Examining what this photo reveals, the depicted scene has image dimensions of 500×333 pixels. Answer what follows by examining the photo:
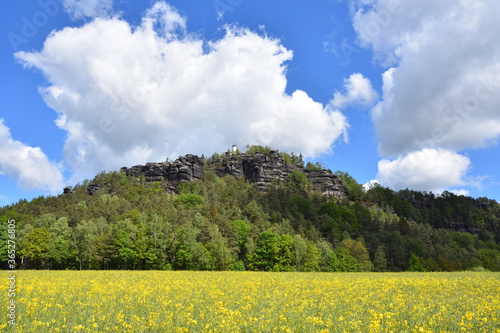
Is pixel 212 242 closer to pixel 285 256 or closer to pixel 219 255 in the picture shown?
pixel 219 255

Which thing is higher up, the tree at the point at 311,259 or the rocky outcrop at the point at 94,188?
the rocky outcrop at the point at 94,188

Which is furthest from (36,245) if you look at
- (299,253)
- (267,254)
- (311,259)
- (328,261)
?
(328,261)

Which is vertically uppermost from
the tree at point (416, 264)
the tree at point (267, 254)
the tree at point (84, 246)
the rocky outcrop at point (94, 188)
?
the rocky outcrop at point (94, 188)

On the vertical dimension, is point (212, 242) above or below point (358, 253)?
above

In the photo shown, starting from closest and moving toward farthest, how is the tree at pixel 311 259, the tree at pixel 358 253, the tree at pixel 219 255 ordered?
the tree at pixel 219 255 < the tree at pixel 311 259 < the tree at pixel 358 253

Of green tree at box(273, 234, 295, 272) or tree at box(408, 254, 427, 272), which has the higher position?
green tree at box(273, 234, 295, 272)

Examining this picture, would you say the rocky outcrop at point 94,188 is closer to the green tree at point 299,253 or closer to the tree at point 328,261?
the green tree at point 299,253

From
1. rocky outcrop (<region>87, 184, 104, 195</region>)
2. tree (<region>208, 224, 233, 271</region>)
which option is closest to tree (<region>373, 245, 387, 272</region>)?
tree (<region>208, 224, 233, 271</region>)

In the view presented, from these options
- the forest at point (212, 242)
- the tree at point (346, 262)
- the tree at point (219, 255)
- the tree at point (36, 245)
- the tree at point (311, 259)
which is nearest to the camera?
the tree at point (219, 255)

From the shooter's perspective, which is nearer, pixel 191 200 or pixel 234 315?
pixel 234 315

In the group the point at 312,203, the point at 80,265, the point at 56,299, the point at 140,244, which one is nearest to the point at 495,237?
the point at 312,203

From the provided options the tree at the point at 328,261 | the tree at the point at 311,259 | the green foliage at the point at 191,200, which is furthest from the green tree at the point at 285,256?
the green foliage at the point at 191,200

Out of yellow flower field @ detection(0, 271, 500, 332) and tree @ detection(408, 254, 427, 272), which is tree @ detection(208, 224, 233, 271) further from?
tree @ detection(408, 254, 427, 272)

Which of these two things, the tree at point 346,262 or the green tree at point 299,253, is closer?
the green tree at point 299,253
